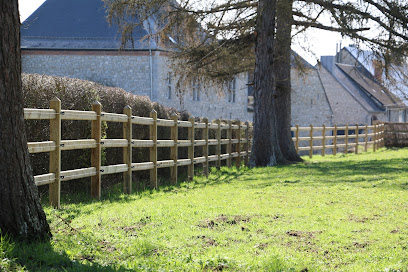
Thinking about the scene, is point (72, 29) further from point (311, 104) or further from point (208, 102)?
point (311, 104)

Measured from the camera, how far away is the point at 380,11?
1808cm

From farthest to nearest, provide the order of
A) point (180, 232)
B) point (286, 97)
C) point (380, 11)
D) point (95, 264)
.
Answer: point (286, 97) < point (380, 11) < point (180, 232) < point (95, 264)

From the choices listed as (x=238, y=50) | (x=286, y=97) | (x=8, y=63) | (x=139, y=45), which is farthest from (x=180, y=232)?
(x=139, y=45)

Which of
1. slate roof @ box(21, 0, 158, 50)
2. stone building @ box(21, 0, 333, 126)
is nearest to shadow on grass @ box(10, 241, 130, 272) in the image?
stone building @ box(21, 0, 333, 126)

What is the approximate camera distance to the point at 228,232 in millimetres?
6973

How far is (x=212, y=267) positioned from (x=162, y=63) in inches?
1105

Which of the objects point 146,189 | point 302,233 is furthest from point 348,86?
point 302,233

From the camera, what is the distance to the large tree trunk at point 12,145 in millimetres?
5492

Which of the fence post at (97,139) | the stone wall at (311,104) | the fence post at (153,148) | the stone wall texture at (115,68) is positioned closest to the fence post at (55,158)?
the fence post at (97,139)

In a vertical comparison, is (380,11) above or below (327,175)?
above

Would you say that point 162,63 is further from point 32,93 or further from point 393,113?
point 393,113

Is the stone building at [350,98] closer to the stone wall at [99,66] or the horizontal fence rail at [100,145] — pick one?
the stone wall at [99,66]

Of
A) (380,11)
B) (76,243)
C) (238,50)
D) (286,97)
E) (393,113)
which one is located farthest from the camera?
(393,113)

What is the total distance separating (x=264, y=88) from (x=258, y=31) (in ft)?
6.02
